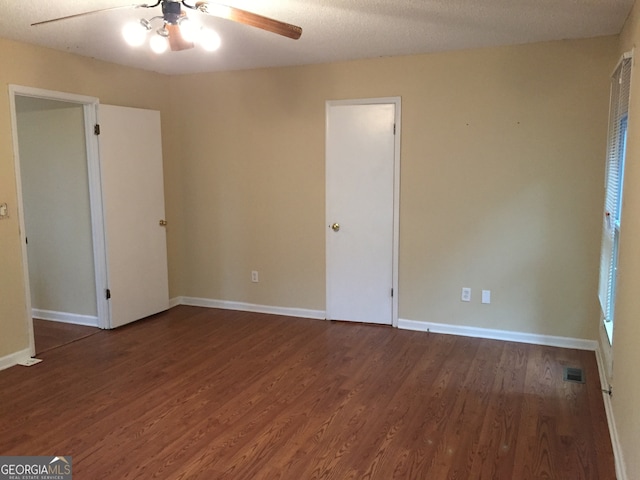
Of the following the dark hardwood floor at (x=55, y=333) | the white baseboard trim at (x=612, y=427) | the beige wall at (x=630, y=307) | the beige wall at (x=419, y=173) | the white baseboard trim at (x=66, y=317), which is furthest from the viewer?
the white baseboard trim at (x=66, y=317)

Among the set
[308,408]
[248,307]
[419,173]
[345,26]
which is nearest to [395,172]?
[419,173]

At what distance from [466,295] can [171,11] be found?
123 inches

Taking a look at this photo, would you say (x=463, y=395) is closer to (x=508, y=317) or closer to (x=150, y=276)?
(x=508, y=317)

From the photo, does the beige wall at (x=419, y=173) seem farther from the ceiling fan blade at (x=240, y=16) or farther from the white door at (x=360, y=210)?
the ceiling fan blade at (x=240, y=16)

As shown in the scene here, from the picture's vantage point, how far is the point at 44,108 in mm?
4508

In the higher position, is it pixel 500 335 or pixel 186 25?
pixel 186 25

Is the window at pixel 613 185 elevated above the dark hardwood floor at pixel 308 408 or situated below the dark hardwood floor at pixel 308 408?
above

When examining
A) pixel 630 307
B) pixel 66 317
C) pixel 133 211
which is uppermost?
pixel 133 211

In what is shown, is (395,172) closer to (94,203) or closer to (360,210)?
(360,210)

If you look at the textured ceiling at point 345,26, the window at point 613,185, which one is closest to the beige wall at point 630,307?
the window at point 613,185

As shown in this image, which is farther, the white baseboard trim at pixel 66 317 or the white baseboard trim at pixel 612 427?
the white baseboard trim at pixel 66 317

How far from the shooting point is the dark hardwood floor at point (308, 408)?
2.51 m

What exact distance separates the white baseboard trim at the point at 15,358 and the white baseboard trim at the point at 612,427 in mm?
3892

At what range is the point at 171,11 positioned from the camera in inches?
98.8
